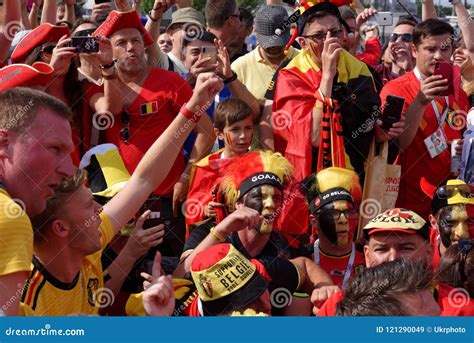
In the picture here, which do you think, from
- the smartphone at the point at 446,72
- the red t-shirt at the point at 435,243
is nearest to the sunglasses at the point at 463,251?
the red t-shirt at the point at 435,243

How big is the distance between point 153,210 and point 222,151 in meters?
0.63

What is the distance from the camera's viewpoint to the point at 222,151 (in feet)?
19.5

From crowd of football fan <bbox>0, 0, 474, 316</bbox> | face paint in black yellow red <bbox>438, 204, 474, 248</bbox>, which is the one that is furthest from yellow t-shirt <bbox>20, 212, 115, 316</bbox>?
face paint in black yellow red <bbox>438, 204, 474, 248</bbox>

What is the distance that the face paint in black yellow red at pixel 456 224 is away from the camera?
5398 mm

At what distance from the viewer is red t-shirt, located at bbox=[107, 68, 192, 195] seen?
5.75 metres

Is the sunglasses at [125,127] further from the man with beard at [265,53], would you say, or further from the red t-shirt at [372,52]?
the red t-shirt at [372,52]

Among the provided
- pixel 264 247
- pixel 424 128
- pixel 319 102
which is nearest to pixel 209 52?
pixel 319 102

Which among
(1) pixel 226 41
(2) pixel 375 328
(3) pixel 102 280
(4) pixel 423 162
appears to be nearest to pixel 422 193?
(4) pixel 423 162

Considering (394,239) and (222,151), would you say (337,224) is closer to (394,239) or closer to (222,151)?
(394,239)

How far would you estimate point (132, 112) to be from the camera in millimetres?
5754

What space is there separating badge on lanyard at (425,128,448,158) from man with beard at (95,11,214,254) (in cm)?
149

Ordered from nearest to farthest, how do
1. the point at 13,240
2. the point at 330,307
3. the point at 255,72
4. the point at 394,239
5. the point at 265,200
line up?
the point at 13,240 < the point at 330,307 < the point at 394,239 < the point at 265,200 < the point at 255,72

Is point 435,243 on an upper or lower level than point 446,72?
lower

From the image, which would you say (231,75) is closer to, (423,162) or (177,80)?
(177,80)
